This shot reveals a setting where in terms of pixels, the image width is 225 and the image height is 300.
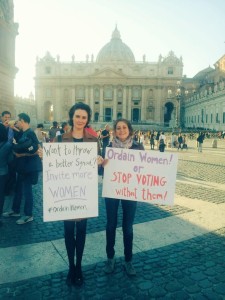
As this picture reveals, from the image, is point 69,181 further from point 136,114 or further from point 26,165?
point 136,114

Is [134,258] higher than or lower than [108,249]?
lower

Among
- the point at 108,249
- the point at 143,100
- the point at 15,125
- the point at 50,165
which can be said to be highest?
the point at 143,100

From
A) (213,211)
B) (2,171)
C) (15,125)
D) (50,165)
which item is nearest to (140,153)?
(50,165)

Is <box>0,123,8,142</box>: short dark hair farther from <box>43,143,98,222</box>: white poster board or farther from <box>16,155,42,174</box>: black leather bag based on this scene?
<box>43,143,98,222</box>: white poster board

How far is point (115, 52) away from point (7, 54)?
249ft

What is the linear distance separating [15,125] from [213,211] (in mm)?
4556

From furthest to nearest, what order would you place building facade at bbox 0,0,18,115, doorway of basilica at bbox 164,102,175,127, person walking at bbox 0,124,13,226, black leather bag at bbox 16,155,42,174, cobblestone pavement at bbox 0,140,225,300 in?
doorway of basilica at bbox 164,102,175,127, building facade at bbox 0,0,18,115, black leather bag at bbox 16,155,42,174, person walking at bbox 0,124,13,226, cobblestone pavement at bbox 0,140,225,300

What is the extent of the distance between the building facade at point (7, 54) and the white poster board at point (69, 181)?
9859mm

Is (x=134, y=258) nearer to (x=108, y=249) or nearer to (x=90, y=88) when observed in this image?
(x=108, y=249)

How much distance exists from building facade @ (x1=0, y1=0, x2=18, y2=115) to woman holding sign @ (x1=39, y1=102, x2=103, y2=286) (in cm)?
977

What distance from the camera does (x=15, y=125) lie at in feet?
20.7

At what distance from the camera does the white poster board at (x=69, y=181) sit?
309 centimetres

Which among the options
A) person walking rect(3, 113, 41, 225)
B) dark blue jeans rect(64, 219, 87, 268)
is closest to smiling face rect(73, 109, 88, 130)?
dark blue jeans rect(64, 219, 87, 268)

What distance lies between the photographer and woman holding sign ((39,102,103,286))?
3129 millimetres
